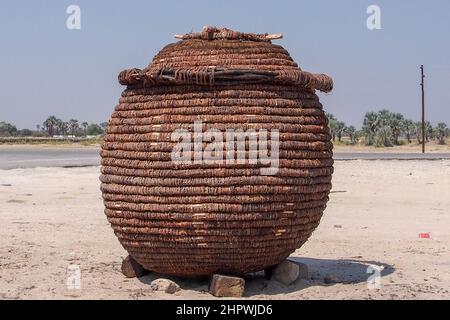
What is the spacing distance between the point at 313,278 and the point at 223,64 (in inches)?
97.9

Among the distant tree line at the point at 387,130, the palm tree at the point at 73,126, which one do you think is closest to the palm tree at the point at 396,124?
the distant tree line at the point at 387,130

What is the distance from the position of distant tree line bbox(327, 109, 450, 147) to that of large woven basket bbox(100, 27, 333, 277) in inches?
2683

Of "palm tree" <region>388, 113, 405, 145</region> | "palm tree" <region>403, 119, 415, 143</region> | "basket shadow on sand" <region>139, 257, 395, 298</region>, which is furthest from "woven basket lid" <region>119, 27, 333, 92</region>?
"palm tree" <region>403, 119, 415, 143</region>

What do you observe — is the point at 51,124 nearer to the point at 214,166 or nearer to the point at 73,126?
the point at 73,126

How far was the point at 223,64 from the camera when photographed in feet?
22.3

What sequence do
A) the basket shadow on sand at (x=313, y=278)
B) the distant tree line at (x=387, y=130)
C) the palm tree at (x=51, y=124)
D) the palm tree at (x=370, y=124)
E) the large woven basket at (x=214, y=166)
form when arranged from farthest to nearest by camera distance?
the palm tree at (x=51, y=124), the palm tree at (x=370, y=124), the distant tree line at (x=387, y=130), the basket shadow on sand at (x=313, y=278), the large woven basket at (x=214, y=166)

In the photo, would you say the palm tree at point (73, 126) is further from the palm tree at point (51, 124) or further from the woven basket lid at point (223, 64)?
the woven basket lid at point (223, 64)

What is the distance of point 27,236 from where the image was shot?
35.2 ft

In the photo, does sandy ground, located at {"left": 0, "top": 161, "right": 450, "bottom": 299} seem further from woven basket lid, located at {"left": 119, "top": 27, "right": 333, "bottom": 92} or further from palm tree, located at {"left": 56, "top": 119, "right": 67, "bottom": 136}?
palm tree, located at {"left": 56, "top": 119, "right": 67, "bottom": 136}

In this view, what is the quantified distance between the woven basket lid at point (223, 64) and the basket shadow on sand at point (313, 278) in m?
1.91

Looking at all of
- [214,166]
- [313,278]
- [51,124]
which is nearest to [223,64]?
[214,166]

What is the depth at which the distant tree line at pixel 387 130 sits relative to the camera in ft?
261

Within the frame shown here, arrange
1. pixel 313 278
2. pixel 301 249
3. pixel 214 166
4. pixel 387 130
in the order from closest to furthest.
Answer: pixel 214 166 < pixel 313 278 < pixel 301 249 < pixel 387 130

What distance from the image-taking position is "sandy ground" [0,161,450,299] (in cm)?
725
